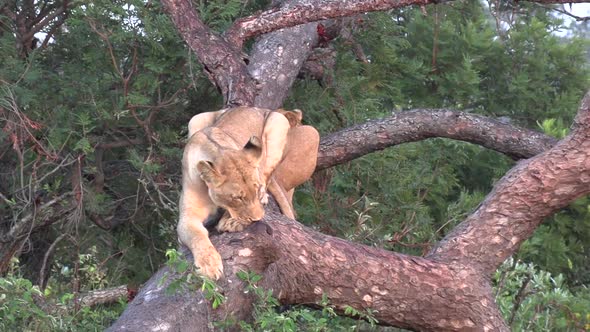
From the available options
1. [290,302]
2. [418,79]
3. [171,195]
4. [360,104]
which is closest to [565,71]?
[418,79]

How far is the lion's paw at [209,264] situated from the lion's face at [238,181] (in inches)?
11.5

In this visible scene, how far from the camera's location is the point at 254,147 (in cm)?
546

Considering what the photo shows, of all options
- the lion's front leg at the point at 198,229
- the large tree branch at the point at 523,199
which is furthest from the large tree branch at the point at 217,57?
the large tree branch at the point at 523,199

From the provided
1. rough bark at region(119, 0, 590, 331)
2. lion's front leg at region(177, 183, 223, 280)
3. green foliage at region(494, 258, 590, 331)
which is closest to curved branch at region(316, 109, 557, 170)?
green foliage at region(494, 258, 590, 331)

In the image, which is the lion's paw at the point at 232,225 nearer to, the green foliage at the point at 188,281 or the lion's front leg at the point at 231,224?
the lion's front leg at the point at 231,224

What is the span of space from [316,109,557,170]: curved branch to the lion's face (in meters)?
2.09

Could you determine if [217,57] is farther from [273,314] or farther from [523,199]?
[273,314]

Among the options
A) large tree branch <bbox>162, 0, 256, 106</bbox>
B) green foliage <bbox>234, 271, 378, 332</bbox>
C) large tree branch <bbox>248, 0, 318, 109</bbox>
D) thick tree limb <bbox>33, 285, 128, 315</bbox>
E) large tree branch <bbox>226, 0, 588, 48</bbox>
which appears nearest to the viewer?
green foliage <bbox>234, 271, 378, 332</bbox>

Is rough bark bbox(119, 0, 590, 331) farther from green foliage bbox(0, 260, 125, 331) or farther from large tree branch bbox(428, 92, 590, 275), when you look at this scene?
green foliage bbox(0, 260, 125, 331)

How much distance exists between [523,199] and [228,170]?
5.19ft

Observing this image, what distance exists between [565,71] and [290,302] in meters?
9.39

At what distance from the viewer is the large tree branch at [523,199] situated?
19.3 ft

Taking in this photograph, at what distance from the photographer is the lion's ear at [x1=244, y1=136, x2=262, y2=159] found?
214 inches

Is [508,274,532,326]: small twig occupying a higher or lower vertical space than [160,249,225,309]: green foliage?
lower
